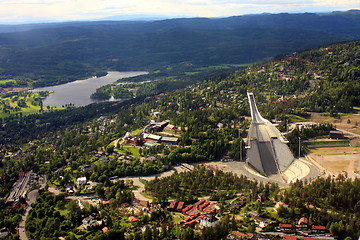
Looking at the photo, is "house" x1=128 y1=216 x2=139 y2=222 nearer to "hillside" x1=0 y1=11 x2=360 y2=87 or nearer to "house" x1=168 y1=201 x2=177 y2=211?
"house" x1=168 y1=201 x2=177 y2=211

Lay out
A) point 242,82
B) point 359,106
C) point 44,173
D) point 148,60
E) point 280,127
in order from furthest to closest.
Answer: point 148,60, point 242,82, point 359,106, point 280,127, point 44,173

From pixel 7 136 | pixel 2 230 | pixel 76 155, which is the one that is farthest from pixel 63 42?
pixel 2 230

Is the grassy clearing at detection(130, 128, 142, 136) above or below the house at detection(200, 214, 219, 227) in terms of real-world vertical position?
below

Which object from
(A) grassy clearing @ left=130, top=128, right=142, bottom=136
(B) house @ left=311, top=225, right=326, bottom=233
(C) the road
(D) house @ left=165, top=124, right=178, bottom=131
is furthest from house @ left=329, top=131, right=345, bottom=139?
(C) the road

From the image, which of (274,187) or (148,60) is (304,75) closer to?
(274,187)

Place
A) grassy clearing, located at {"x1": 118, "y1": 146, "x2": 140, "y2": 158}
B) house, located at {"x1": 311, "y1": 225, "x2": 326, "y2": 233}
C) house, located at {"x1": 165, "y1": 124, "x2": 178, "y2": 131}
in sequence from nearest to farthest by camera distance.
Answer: house, located at {"x1": 311, "y1": 225, "x2": 326, "y2": 233} < grassy clearing, located at {"x1": 118, "y1": 146, "x2": 140, "y2": 158} < house, located at {"x1": 165, "y1": 124, "x2": 178, "y2": 131}

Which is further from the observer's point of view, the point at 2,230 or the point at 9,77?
the point at 9,77

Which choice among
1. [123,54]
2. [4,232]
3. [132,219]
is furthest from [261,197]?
[123,54]

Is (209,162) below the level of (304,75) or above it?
below

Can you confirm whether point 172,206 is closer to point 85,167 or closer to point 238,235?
point 238,235
